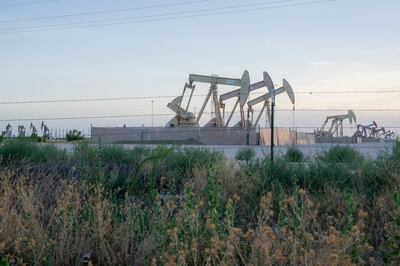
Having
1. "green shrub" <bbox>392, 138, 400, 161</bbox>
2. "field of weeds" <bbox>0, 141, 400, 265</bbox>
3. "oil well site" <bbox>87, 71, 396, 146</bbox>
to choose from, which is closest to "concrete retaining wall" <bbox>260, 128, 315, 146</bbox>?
"oil well site" <bbox>87, 71, 396, 146</bbox>

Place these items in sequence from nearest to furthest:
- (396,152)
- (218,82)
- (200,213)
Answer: (200,213) < (396,152) < (218,82)

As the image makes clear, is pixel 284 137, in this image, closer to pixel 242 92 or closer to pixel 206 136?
pixel 206 136

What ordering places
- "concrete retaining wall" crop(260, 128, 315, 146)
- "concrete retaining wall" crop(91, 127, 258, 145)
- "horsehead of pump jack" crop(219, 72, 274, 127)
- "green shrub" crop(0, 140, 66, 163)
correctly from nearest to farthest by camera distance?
"green shrub" crop(0, 140, 66, 163), "concrete retaining wall" crop(260, 128, 315, 146), "concrete retaining wall" crop(91, 127, 258, 145), "horsehead of pump jack" crop(219, 72, 274, 127)

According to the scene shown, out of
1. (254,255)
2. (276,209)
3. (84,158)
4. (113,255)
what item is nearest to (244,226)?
(276,209)

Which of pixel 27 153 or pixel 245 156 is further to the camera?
pixel 27 153

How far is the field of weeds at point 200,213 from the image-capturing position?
5270mm

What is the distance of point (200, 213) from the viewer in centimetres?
700

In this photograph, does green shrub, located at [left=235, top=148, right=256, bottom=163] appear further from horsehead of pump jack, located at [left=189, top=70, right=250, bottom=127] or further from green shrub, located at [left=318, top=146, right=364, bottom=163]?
horsehead of pump jack, located at [left=189, top=70, right=250, bottom=127]

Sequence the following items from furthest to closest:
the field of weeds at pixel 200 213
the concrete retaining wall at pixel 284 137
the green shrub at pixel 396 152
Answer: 1. the concrete retaining wall at pixel 284 137
2. the green shrub at pixel 396 152
3. the field of weeds at pixel 200 213

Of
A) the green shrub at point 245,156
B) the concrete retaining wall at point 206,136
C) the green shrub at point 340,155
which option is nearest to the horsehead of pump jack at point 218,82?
the concrete retaining wall at point 206,136

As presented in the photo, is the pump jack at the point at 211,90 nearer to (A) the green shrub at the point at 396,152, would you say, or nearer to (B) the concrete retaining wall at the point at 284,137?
(B) the concrete retaining wall at the point at 284,137


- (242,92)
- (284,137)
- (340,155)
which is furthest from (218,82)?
(340,155)

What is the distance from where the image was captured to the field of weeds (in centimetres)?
527

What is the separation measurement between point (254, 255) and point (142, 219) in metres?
2.14
